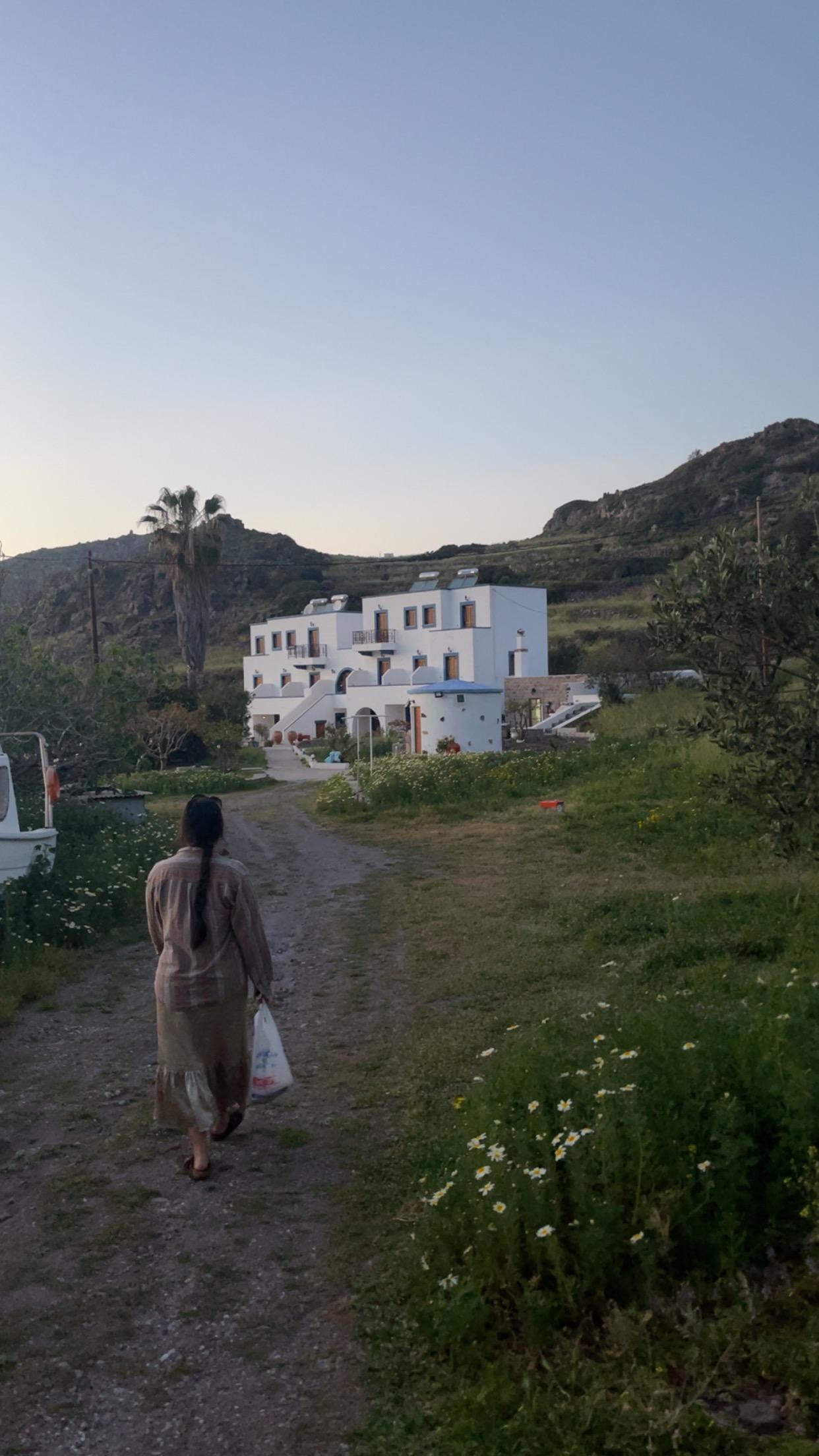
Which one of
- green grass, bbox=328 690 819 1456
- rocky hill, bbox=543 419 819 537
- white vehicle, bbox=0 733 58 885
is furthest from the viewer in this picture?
rocky hill, bbox=543 419 819 537

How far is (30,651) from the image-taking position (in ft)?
49.6

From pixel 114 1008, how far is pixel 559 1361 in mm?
5144

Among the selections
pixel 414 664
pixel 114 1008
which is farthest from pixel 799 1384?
pixel 414 664

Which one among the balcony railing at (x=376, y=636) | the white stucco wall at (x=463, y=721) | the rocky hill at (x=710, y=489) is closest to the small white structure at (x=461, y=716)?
the white stucco wall at (x=463, y=721)

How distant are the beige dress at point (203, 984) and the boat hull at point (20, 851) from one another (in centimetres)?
472

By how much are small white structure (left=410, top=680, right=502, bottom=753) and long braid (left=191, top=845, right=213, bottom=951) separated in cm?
2467

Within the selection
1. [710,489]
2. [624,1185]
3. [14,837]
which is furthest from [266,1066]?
[710,489]

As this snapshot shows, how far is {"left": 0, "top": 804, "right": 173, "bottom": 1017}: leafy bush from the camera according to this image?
827cm

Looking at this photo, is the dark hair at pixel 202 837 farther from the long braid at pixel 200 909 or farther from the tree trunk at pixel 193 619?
the tree trunk at pixel 193 619

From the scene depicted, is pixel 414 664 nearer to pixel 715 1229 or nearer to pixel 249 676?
pixel 249 676

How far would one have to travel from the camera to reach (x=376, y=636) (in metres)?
54.4

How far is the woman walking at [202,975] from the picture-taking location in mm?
4859

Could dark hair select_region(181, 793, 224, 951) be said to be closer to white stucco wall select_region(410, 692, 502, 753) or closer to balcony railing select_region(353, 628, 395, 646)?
white stucco wall select_region(410, 692, 502, 753)

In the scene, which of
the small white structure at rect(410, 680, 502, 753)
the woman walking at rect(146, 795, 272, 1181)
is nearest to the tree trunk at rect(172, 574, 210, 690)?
the small white structure at rect(410, 680, 502, 753)
